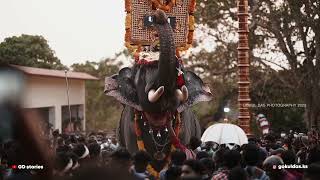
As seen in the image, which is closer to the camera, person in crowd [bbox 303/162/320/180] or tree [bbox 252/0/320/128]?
person in crowd [bbox 303/162/320/180]

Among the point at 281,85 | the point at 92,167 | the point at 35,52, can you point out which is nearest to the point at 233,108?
the point at 281,85

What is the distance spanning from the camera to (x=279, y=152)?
23.9ft

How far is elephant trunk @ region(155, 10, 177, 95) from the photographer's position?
940cm

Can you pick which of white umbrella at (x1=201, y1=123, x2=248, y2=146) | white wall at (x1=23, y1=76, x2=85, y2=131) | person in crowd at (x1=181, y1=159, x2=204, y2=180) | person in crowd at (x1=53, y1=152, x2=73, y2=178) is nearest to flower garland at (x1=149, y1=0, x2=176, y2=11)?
white umbrella at (x1=201, y1=123, x2=248, y2=146)

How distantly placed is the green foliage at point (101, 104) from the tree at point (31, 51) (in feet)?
23.3

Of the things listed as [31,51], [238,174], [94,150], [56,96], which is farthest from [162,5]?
[31,51]

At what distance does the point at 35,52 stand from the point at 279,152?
2550 centimetres

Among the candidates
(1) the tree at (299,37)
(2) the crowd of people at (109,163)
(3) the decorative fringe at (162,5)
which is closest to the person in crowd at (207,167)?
(2) the crowd of people at (109,163)

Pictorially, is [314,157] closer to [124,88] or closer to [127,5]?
[124,88]

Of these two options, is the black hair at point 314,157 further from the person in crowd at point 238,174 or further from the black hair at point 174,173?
the person in crowd at point 238,174

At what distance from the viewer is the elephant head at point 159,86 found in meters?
9.48

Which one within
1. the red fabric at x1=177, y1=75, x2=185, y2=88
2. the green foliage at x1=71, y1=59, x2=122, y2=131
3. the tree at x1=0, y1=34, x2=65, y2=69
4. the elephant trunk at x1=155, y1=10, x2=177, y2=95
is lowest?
the green foliage at x1=71, y1=59, x2=122, y2=131

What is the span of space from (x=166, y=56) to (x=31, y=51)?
2260cm

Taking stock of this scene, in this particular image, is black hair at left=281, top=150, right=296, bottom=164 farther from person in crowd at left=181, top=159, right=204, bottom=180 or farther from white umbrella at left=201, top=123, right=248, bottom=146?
white umbrella at left=201, top=123, right=248, bottom=146
